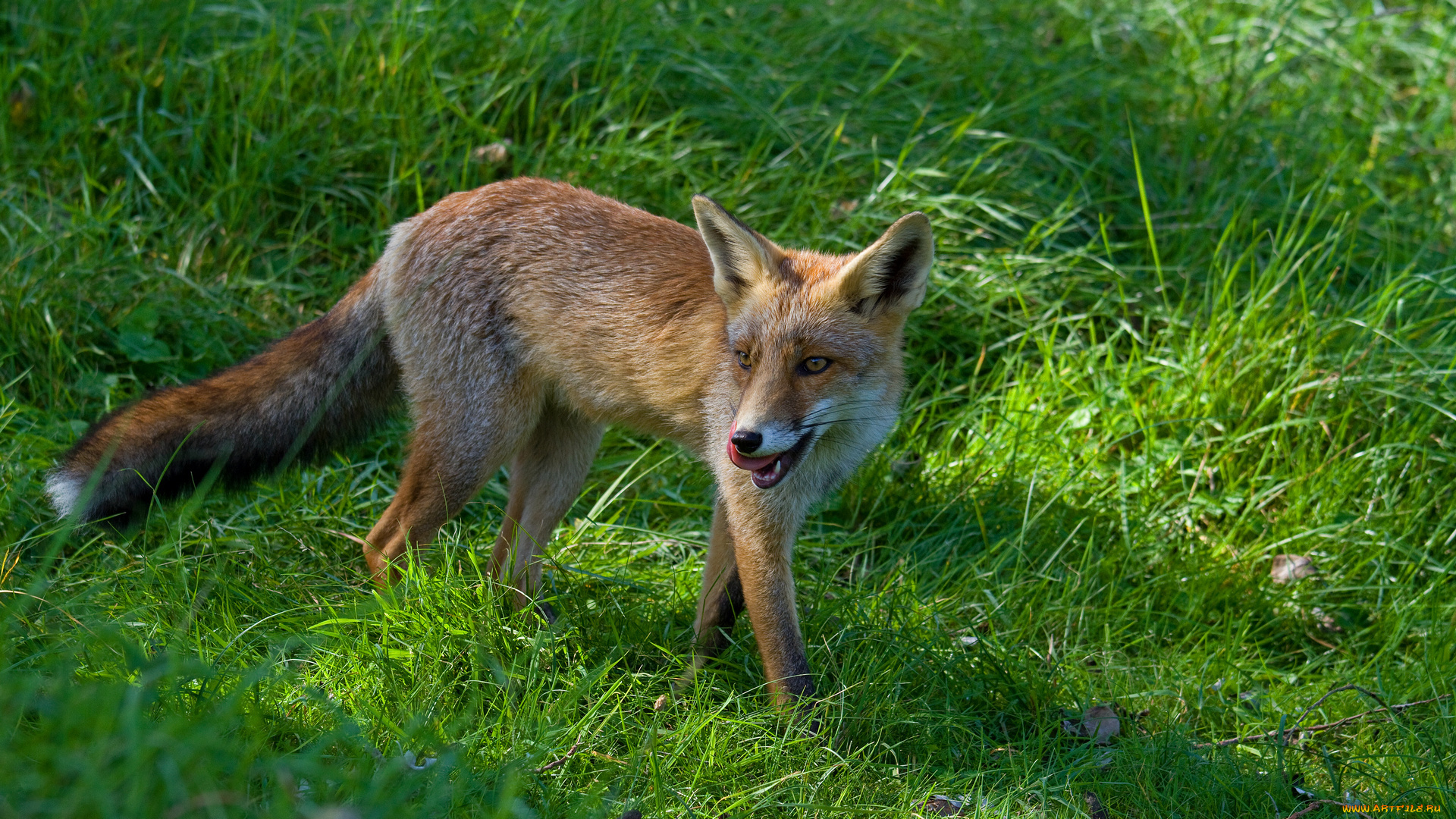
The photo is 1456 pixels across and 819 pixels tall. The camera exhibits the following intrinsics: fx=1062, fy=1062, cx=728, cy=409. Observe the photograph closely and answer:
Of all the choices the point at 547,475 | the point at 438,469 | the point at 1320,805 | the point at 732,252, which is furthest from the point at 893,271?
the point at 1320,805

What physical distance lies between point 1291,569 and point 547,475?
2965 mm

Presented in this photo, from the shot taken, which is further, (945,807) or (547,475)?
(547,475)

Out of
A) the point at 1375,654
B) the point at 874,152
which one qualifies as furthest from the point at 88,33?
the point at 1375,654

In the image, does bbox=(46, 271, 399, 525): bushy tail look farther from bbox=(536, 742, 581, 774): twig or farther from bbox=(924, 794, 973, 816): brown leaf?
bbox=(924, 794, 973, 816): brown leaf

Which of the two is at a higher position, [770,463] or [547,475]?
[770,463]

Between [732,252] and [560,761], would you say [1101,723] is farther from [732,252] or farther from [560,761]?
[732,252]

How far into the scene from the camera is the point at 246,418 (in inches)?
144

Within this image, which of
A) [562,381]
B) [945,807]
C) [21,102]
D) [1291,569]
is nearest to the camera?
[945,807]

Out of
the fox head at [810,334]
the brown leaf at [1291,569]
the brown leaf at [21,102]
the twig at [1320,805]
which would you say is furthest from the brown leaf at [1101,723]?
the brown leaf at [21,102]

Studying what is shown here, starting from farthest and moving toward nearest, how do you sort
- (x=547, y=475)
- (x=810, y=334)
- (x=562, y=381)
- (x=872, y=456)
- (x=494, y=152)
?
(x=494, y=152), (x=872, y=456), (x=547, y=475), (x=562, y=381), (x=810, y=334)

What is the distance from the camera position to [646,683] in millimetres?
3273

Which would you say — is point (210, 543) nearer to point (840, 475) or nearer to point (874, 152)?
point (840, 475)

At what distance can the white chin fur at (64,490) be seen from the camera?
328 cm

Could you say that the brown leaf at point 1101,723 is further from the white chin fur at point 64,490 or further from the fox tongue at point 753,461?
the white chin fur at point 64,490
